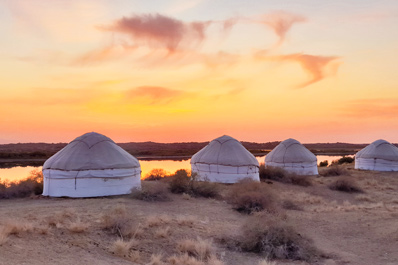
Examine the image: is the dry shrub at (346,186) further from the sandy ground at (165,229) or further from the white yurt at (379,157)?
the white yurt at (379,157)

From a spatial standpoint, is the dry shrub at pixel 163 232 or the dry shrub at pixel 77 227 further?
the dry shrub at pixel 163 232

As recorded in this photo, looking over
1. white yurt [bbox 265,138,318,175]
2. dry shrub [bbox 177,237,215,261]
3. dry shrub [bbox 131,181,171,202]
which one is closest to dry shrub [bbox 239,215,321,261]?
dry shrub [bbox 177,237,215,261]

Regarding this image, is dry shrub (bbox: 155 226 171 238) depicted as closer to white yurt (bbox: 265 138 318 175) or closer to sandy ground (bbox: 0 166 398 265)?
sandy ground (bbox: 0 166 398 265)

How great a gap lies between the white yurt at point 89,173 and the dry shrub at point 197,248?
296 inches

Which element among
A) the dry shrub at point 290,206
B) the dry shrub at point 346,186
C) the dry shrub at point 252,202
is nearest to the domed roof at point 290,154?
the dry shrub at point 346,186

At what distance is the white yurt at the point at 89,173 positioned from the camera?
1609 centimetres

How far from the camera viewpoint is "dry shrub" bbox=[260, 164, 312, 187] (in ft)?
80.1

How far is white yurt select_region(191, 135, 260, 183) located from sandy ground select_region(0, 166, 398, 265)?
Result: 451 centimetres

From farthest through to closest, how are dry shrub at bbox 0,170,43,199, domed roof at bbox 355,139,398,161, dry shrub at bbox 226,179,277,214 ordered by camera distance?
domed roof at bbox 355,139,398,161
dry shrub at bbox 0,170,43,199
dry shrub at bbox 226,179,277,214

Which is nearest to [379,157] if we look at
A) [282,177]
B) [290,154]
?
[290,154]

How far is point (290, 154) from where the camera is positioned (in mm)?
29484

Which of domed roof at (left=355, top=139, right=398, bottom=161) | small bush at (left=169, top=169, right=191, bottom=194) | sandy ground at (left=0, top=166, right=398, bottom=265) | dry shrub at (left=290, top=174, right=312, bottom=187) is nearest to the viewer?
sandy ground at (left=0, top=166, right=398, bottom=265)

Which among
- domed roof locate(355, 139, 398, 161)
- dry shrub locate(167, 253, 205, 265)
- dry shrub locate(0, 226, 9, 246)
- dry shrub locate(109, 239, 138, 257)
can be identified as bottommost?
dry shrub locate(167, 253, 205, 265)

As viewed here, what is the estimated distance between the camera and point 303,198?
63.3ft
